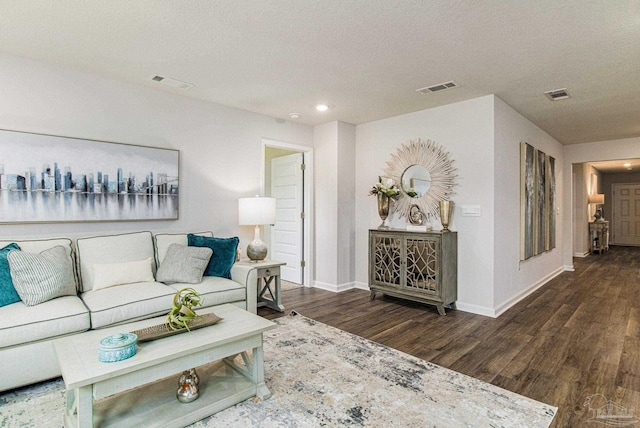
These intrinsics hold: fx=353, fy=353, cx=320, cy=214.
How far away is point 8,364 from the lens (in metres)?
2.13

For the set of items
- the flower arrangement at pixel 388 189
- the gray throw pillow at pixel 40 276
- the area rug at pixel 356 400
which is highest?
the flower arrangement at pixel 388 189

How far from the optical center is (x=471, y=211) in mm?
3975

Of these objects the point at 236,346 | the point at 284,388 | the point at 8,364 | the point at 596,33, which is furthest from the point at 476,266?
the point at 8,364

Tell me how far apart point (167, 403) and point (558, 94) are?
14.7 feet

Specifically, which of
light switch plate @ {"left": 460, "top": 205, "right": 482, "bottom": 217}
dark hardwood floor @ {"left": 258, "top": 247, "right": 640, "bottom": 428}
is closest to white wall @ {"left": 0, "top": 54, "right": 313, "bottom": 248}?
dark hardwood floor @ {"left": 258, "top": 247, "right": 640, "bottom": 428}

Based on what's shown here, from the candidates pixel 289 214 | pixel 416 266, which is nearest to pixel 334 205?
pixel 289 214

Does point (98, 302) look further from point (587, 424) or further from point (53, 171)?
point (587, 424)

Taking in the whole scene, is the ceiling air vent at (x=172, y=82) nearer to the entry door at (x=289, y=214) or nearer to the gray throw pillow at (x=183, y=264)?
the gray throw pillow at (x=183, y=264)

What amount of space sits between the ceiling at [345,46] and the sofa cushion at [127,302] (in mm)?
1907

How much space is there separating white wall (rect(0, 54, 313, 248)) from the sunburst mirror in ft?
4.72

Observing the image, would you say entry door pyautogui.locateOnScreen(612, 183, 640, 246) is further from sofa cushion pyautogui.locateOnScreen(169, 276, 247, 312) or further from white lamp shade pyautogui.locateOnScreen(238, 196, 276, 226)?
Result: sofa cushion pyautogui.locateOnScreen(169, 276, 247, 312)

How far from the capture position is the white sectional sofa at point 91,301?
7.16 feet

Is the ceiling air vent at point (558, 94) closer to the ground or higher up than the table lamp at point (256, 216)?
higher up

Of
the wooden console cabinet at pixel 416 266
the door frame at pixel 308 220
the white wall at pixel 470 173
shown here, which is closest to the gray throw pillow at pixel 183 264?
the door frame at pixel 308 220
